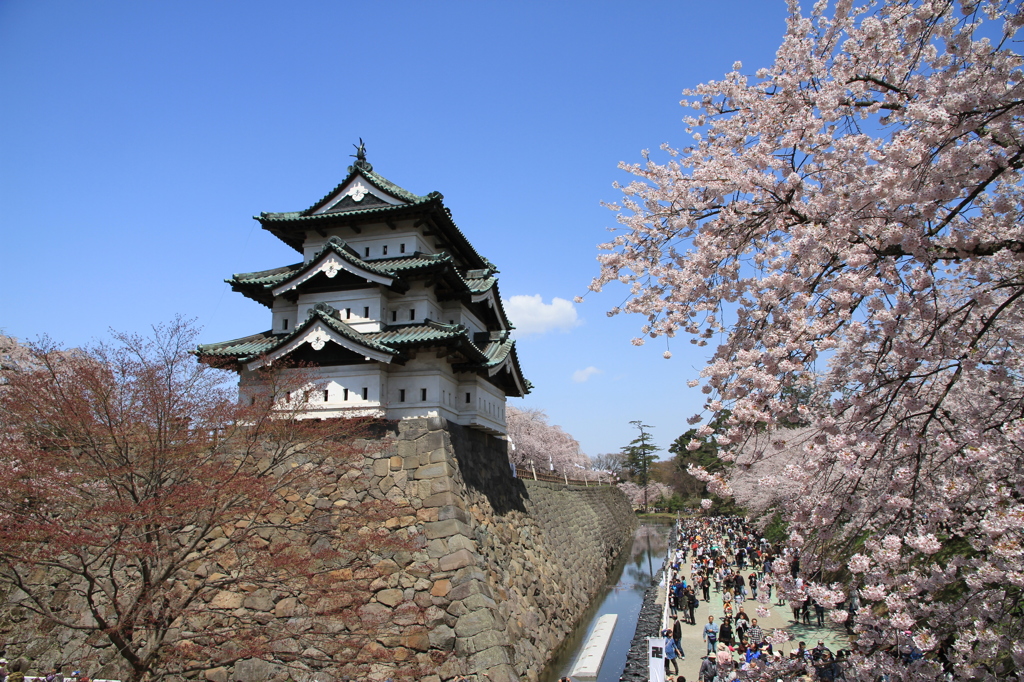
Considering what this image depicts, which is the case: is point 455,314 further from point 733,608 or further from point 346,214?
point 733,608

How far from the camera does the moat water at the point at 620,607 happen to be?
14148 mm

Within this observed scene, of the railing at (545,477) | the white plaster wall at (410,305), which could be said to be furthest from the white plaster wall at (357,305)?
the railing at (545,477)

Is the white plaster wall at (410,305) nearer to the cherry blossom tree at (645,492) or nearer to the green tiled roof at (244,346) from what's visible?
the green tiled roof at (244,346)

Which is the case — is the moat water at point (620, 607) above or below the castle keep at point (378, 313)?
below

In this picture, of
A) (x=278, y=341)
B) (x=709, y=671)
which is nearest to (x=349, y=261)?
(x=278, y=341)

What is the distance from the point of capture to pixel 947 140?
12.3 feet

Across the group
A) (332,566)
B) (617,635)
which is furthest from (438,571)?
(617,635)

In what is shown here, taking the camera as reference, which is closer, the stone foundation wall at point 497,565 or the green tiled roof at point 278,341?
the stone foundation wall at point 497,565

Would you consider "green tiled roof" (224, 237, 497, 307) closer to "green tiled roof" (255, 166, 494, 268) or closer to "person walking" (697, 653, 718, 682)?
"green tiled roof" (255, 166, 494, 268)

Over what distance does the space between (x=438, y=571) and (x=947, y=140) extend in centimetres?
1000

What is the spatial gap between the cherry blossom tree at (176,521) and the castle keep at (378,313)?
0.87 meters

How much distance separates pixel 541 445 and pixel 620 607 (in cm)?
2940

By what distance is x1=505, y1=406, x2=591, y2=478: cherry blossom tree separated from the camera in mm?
47000

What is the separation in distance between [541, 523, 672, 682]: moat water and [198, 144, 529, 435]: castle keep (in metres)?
6.00
